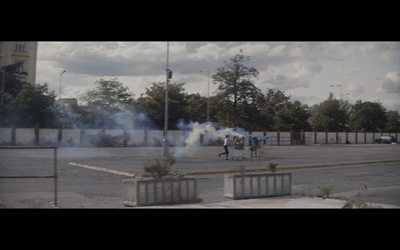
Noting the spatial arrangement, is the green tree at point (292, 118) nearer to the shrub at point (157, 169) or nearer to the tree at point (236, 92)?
the tree at point (236, 92)

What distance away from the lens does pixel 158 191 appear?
→ 36.8 feet

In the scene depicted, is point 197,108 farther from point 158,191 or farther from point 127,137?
point 158,191

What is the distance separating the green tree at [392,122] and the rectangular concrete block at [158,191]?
30.7 m

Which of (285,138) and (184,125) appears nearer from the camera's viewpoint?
(184,125)

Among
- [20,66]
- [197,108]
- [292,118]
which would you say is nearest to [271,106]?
[197,108]

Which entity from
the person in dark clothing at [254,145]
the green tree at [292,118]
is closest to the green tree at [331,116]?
the green tree at [292,118]

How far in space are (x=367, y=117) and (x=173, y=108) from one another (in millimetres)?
20278

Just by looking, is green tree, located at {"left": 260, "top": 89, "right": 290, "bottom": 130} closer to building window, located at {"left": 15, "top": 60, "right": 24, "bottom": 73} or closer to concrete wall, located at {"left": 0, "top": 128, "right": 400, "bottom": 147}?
concrete wall, located at {"left": 0, "top": 128, "right": 400, "bottom": 147}

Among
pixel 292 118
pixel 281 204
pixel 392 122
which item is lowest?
pixel 281 204
